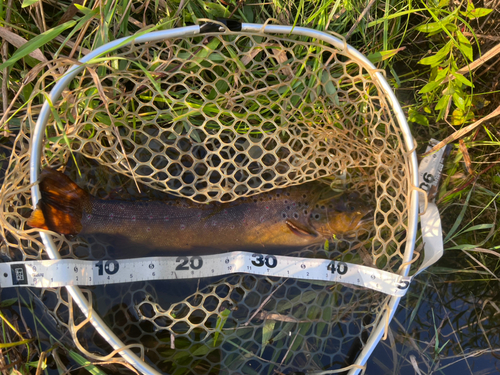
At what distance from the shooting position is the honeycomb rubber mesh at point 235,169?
7.86 ft

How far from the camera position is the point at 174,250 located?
2.61 m

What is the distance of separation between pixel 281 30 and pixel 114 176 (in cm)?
158

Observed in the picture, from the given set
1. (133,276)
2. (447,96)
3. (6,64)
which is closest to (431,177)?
(447,96)

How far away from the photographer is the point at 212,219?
2.66 meters

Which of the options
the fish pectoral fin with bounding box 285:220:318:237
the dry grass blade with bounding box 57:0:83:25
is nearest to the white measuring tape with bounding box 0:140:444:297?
the fish pectoral fin with bounding box 285:220:318:237

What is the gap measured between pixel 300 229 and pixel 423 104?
1.39 meters

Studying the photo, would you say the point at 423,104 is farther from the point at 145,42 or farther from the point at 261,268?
the point at 145,42

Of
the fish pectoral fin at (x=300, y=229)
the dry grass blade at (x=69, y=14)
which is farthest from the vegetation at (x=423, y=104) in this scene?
the fish pectoral fin at (x=300, y=229)

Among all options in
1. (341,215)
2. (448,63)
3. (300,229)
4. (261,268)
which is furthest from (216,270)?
(448,63)

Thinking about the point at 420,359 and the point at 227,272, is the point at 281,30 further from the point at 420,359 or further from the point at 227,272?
the point at 420,359

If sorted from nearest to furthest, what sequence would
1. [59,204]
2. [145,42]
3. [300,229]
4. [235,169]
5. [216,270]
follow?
[145,42] < [59,204] < [216,270] < [235,169] < [300,229]

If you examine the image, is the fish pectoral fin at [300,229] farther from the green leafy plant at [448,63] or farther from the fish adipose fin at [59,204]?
the fish adipose fin at [59,204]

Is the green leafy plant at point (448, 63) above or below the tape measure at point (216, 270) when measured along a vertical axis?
above

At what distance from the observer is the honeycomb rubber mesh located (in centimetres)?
240
